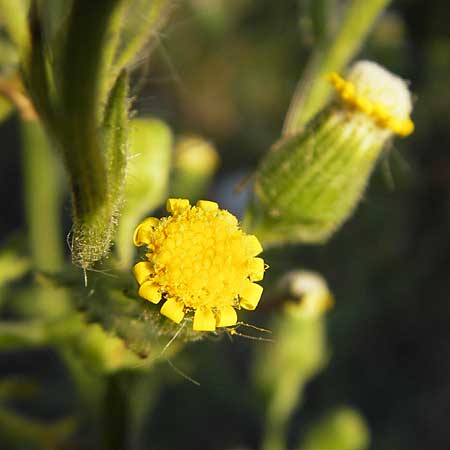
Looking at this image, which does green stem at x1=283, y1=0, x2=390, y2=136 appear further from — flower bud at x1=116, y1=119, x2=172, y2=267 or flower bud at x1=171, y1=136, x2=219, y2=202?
flower bud at x1=171, y1=136, x2=219, y2=202

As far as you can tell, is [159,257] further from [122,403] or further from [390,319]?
[390,319]

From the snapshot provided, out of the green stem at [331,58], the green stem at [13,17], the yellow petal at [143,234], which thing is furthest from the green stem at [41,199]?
the yellow petal at [143,234]

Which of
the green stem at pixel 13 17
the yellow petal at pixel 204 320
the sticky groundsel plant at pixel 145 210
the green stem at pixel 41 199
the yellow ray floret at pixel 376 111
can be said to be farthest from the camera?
the green stem at pixel 41 199

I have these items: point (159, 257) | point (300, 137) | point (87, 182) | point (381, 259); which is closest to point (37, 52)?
point (87, 182)

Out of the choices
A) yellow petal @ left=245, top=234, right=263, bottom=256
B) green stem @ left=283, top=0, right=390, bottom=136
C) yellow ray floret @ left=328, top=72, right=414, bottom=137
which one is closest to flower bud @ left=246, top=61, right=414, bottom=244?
yellow ray floret @ left=328, top=72, right=414, bottom=137

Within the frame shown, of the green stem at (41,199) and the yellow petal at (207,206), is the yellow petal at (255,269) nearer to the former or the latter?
the yellow petal at (207,206)
